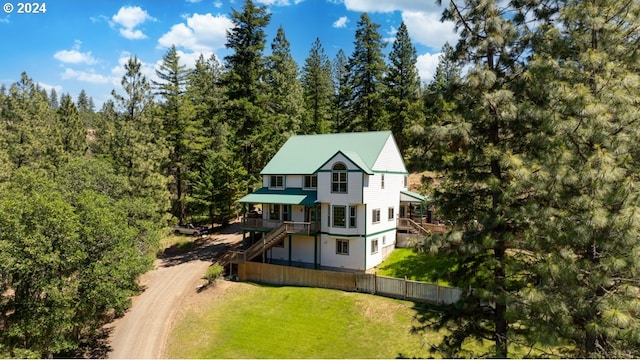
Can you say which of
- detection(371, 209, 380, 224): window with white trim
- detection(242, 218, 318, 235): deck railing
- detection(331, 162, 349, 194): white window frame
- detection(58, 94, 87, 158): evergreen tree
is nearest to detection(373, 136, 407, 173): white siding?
detection(331, 162, 349, 194): white window frame

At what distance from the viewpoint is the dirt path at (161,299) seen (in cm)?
2070

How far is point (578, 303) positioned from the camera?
28.2ft

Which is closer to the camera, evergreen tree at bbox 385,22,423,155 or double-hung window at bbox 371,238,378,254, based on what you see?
double-hung window at bbox 371,238,378,254

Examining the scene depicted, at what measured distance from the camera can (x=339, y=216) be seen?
87.8ft

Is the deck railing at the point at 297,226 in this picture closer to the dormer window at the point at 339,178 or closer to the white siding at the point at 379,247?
the dormer window at the point at 339,178

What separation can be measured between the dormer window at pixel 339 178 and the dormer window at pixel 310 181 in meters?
2.79

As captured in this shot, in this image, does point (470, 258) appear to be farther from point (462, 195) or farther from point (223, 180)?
point (223, 180)

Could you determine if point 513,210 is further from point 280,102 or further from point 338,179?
point 280,102

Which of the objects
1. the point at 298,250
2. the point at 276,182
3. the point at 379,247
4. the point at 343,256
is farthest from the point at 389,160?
the point at 298,250

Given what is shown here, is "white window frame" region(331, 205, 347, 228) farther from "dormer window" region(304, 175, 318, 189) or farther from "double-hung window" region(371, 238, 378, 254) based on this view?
"dormer window" region(304, 175, 318, 189)

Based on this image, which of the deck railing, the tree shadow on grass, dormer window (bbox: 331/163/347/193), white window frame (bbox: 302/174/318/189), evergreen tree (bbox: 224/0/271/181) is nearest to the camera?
the tree shadow on grass

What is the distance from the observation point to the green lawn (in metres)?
23.5

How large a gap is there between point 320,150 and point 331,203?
6282mm

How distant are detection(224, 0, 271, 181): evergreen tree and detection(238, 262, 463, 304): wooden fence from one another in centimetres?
1176
